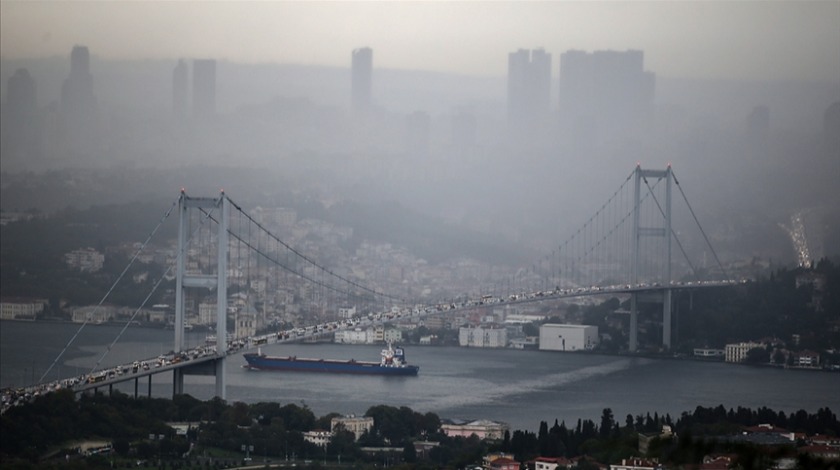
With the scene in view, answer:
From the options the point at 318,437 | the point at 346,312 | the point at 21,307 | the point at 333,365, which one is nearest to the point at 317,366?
the point at 333,365

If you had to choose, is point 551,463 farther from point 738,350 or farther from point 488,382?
point 738,350

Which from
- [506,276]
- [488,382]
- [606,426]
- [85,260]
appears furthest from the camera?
[506,276]

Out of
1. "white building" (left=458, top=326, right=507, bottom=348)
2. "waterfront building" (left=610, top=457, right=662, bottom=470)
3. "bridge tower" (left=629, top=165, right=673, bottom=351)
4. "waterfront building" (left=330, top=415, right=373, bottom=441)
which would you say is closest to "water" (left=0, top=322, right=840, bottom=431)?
"white building" (left=458, top=326, right=507, bottom=348)

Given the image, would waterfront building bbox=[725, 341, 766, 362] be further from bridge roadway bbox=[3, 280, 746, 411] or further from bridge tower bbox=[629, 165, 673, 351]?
bridge roadway bbox=[3, 280, 746, 411]

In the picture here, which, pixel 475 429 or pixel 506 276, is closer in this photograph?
pixel 475 429

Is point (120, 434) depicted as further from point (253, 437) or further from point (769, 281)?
point (769, 281)

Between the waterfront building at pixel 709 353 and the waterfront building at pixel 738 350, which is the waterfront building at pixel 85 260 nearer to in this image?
the waterfront building at pixel 709 353

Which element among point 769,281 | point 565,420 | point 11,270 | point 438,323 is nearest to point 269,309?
point 438,323

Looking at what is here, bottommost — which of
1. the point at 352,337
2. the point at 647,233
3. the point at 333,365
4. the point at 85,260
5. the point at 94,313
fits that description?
the point at 333,365
